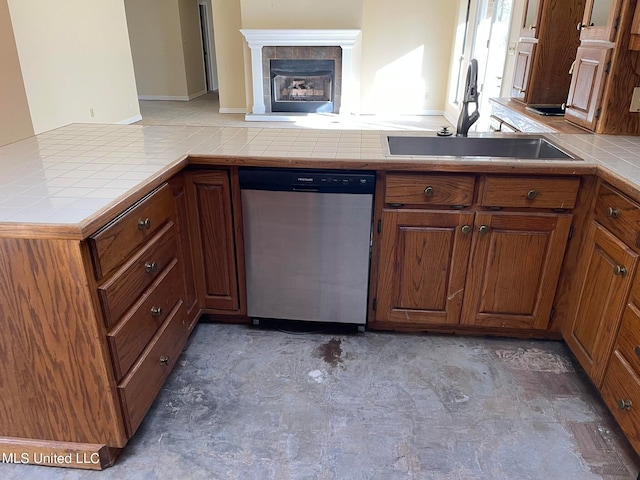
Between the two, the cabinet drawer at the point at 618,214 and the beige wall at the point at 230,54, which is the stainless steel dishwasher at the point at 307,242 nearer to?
the cabinet drawer at the point at 618,214

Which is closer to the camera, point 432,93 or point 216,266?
point 216,266

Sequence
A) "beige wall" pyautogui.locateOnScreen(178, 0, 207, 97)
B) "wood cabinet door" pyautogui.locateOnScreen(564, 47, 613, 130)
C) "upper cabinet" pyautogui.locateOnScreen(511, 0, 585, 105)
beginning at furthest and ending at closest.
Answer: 1. "beige wall" pyautogui.locateOnScreen(178, 0, 207, 97)
2. "upper cabinet" pyautogui.locateOnScreen(511, 0, 585, 105)
3. "wood cabinet door" pyautogui.locateOnScreen(564, 47, 613, 130)

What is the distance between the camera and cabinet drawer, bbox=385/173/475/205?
1.84 meters

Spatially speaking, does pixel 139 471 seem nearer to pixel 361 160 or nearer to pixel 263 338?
pixel 263 338

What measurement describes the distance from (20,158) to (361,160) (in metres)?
1.33

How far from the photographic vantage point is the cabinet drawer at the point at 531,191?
1.81 metres

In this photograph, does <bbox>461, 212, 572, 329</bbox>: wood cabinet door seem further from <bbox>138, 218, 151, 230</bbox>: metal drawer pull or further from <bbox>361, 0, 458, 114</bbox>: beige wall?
<bbox>361, 0, 458, 114</bbox>: beige wall

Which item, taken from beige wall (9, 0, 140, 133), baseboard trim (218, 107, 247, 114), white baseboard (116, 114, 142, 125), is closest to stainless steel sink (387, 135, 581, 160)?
beige wall (9, 0, 140, 133)

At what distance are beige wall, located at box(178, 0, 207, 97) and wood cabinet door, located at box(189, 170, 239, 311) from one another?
26.1 feet

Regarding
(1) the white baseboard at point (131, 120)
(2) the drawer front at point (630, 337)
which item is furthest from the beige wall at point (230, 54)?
(2) the drawer front at point (630, 337)

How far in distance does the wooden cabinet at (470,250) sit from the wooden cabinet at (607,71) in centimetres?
67

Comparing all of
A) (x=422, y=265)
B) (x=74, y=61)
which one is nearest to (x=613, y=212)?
(x=422, y=265)

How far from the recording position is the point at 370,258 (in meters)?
2.01

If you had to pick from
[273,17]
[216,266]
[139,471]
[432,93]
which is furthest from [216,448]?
[432,93]
